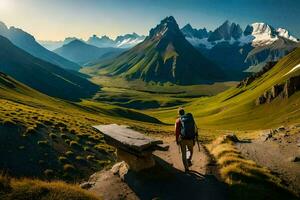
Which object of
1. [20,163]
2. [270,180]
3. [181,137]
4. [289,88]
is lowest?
[20,163]

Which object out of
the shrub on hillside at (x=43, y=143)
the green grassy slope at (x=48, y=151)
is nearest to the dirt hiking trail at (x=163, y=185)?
the green grassy slope at (x=48, y=151)

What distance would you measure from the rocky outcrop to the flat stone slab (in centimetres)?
13097

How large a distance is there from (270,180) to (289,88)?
134372mm

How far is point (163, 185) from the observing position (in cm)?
2147

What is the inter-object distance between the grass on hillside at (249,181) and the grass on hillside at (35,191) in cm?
888

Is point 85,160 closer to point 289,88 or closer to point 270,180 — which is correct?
point 270,180

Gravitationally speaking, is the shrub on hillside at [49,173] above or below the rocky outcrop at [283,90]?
below

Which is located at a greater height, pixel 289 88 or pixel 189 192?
pixel 289 88

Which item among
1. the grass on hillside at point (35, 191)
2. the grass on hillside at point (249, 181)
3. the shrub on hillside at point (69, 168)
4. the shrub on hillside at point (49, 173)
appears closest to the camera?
the grass on hillside at point (35, 191)

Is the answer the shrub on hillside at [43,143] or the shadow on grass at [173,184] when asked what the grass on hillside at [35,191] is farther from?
the shrub on hillside at [43,143]

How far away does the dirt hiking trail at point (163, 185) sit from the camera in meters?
20.1

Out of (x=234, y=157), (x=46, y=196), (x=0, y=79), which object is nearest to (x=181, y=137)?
(x=234, y=157)

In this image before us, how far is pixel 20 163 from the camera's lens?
2809cm

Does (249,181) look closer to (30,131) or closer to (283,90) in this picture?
(30,131)
